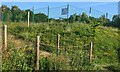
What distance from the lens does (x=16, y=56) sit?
1083 cm

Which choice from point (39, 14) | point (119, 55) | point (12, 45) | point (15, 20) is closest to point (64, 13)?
point (39, 14)

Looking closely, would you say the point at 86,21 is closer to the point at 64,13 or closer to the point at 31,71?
the point at 64,13

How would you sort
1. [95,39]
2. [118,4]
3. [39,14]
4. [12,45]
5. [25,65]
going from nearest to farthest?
[25,65] < [12,45] < [118,4] < [95,39] < [39,14]

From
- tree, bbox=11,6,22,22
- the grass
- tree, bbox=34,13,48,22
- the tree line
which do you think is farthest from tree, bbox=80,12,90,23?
tree, bbox=11,6,22,22

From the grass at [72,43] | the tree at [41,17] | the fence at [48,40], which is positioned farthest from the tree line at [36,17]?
the fence at [48,40]

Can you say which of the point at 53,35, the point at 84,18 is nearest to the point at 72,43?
the point at 53,35

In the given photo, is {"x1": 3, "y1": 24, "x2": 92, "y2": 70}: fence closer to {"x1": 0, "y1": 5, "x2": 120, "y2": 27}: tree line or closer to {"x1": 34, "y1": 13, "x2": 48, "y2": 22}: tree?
{"x1": 0, "y1": 5, "x2": 120, "y2": 27}: tree line

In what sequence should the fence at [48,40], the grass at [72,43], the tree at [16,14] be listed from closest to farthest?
the grass at [72,43]
the fence at [48,40]
the tree at [16,14]

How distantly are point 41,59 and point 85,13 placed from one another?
38.2ft

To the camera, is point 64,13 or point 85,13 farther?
point 85,13

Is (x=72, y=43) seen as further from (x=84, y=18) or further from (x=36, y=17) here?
(x=84, y=18)

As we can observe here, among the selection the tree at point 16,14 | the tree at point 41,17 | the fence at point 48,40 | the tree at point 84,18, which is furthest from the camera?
the tree at point 84,18

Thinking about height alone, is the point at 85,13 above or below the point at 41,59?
above

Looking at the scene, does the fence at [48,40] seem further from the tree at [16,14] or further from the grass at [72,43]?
the tree at [16,14]
